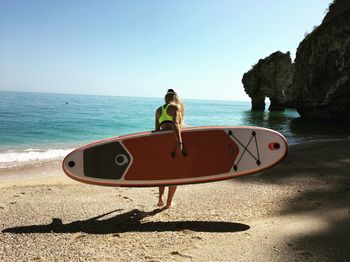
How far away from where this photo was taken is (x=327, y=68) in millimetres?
29422

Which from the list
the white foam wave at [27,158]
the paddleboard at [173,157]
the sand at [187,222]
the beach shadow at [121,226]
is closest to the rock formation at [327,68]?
the sand at [187,222]

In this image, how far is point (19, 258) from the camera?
4.02m

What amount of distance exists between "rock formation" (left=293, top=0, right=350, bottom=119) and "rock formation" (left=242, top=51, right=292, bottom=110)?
2057cm

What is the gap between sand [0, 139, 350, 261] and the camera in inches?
166

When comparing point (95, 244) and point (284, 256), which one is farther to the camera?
point (95, 244)

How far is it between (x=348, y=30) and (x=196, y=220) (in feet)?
90.6

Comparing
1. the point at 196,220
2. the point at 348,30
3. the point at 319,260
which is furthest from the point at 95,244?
the point at 348,30

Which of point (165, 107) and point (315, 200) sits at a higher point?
point (165, 107)

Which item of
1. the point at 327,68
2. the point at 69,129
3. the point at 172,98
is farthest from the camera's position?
the point at 69,129

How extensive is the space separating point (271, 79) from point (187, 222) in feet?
191

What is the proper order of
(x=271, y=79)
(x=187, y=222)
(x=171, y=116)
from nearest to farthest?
(x=187, y=222) < (x=171, y=116) < (x=271, y=79)

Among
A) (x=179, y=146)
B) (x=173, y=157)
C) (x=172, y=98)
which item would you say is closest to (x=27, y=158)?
(x=173, y=157)

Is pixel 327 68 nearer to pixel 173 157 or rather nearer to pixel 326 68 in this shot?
pixel 326 68

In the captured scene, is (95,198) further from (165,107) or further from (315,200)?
(315,200)
